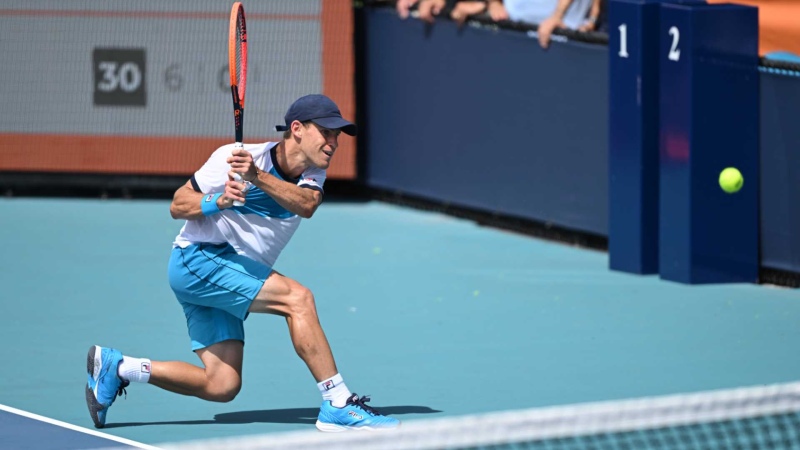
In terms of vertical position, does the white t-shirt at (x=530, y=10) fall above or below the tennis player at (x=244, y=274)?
above

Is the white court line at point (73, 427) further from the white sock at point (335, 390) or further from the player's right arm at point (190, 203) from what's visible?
the player's right arm at point (190, 203)

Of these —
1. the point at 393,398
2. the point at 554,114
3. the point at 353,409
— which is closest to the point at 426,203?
the point at 554,114

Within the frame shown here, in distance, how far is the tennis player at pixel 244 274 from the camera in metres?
6.45

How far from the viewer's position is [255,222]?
668cm

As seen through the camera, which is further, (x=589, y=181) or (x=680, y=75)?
(x=589, y=181)

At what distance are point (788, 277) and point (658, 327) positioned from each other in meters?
1.42

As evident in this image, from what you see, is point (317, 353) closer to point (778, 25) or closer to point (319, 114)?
point (319, 114)

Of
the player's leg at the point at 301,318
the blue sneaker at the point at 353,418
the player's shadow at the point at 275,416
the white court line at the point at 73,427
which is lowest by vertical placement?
the player's shadow at the point at 275,416

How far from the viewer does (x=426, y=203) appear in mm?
13141

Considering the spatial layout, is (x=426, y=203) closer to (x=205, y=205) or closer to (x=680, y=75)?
(x=680, y=75)

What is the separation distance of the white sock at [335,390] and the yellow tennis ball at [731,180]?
4.06 metres

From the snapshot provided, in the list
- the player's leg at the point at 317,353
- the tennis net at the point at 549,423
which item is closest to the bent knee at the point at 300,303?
the player's leg at the point at 317,353

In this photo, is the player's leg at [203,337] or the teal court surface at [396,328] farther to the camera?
the teal court surface at [396,328]

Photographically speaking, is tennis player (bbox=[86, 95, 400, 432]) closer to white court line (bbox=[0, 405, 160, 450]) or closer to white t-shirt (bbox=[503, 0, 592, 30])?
white court line (bbox=[0, 405, 160, 450])
